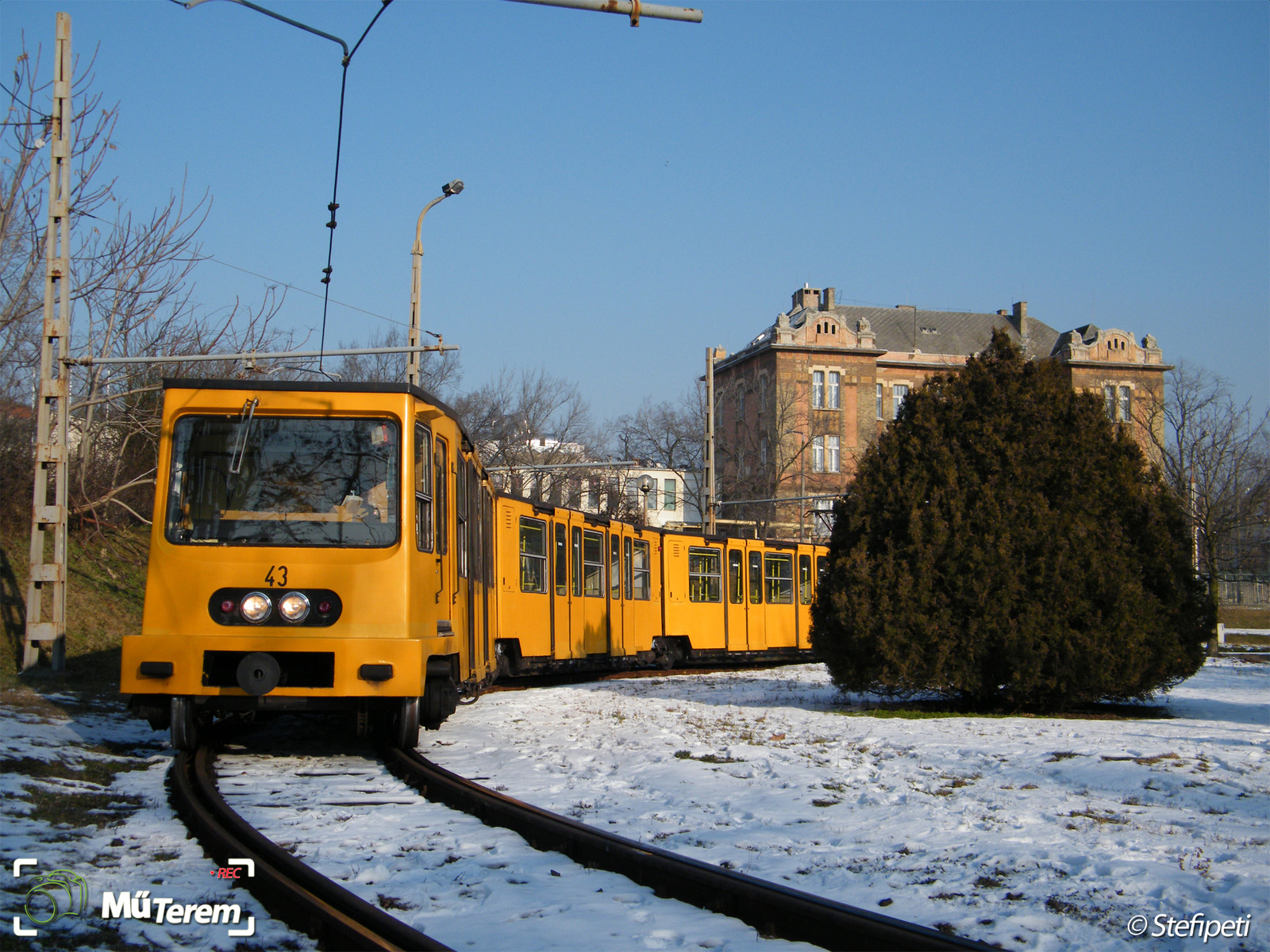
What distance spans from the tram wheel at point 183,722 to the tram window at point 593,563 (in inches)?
480

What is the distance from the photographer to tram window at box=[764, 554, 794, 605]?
27.3m

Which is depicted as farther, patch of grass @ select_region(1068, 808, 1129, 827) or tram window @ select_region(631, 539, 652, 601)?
tram window @ select_region(631, 539, 652, 601)

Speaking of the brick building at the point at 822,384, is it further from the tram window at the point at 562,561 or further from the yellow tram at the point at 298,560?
the yellow tram at the point at 298,560

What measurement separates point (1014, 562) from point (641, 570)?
11601 mm

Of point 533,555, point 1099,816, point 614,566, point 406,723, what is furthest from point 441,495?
point 614,566

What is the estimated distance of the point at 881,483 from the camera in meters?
14.1

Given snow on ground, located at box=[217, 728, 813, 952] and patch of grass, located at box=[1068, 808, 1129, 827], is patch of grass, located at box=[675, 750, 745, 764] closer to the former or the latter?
snow on ground, located at box=[217, 728, 813, 952]

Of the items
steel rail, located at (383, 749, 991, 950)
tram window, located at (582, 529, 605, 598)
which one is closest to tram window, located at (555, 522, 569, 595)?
tram window, located at (582, 529, 605, 598)

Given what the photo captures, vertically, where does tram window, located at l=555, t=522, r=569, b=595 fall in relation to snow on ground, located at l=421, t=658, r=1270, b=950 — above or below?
above

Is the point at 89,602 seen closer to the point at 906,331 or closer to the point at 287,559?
the point at 287,559

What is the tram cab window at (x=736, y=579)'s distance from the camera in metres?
26.2

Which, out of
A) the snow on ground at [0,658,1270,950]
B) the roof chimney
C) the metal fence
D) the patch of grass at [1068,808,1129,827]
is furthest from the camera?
the roof chimney

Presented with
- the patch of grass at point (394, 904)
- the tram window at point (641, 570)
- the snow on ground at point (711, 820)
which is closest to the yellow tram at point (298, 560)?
the snow on ground at point (711, 820)

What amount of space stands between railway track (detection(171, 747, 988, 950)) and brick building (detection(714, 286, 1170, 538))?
49249mm
